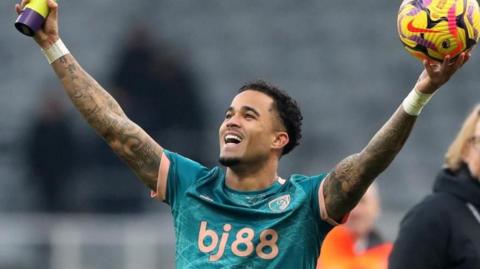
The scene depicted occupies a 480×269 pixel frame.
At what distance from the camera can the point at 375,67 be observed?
15.2m

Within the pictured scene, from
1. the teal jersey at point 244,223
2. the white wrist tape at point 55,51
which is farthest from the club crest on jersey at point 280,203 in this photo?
the white wrist tape at point 55,51

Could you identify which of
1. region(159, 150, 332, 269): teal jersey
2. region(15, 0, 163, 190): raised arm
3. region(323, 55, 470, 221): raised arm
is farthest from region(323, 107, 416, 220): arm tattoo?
region(15, 0, 163, 190): raised arm

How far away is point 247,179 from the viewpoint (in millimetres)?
5883

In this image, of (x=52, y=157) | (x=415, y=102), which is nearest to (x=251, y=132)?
(x=415, y=102)

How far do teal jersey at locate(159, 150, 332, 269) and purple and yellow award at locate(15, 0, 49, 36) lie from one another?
0.85m

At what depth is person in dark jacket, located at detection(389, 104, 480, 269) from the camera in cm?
593

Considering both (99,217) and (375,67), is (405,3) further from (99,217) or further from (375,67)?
(375,67)

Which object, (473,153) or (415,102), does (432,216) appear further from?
(415,102)

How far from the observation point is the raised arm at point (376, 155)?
17.1 feet

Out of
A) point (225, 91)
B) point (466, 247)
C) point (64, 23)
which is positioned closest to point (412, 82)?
point (225, 91)

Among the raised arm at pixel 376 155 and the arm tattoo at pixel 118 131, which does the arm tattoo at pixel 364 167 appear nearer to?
the raised arm at pixel 376 155

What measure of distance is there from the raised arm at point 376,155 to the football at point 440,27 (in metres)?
0.05

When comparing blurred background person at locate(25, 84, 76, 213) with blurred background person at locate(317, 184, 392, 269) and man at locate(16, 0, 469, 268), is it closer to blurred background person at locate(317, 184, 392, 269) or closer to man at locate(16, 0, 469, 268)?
blurred background person at locate(317, 184, 392, 269)

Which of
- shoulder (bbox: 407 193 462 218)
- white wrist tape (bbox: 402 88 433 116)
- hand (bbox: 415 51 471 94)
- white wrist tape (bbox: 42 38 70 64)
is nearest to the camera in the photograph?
hand (bbox: 415 51 471 94)
